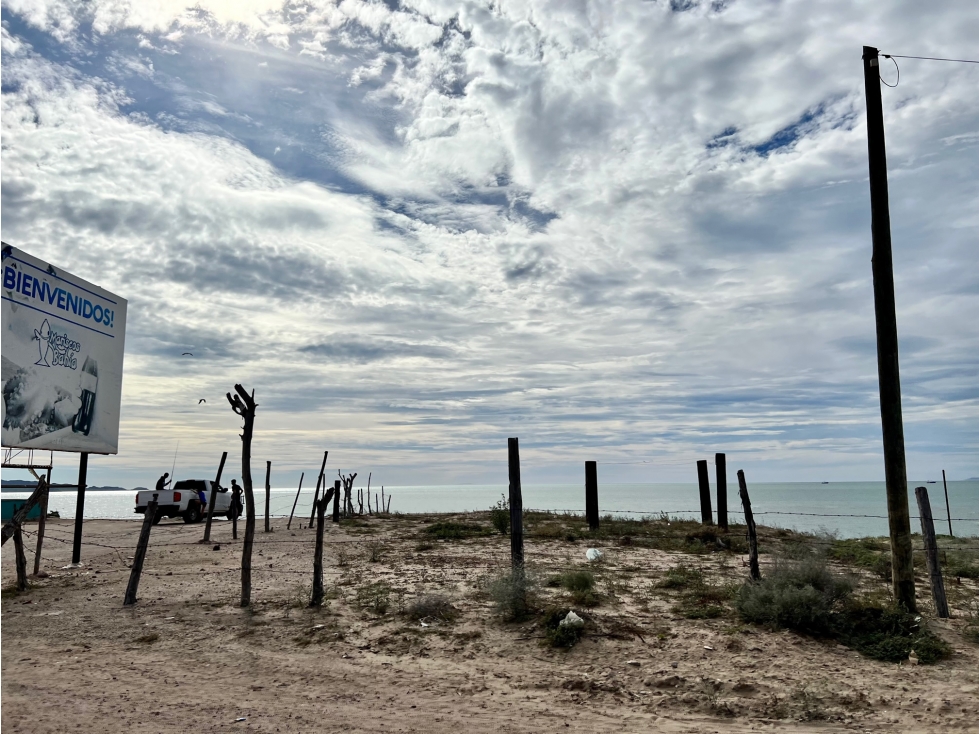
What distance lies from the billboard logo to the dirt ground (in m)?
4.73

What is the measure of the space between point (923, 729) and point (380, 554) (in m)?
13.2

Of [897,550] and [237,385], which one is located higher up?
[237,385]

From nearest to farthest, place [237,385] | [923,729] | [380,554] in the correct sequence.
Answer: [923,729] → [237,385] → [380,554]

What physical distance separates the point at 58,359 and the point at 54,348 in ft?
0.88

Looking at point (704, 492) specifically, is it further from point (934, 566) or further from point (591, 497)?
point (934, 566)

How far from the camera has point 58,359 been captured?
581 inches

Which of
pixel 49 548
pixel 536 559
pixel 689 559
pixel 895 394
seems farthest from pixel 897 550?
pixel 49 548

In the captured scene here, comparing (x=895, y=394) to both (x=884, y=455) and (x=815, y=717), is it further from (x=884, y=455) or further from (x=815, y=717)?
(x=815, y=717)

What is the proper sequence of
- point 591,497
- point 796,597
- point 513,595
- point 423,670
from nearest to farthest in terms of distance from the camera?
1. point 423,670
2. point 796,597
3. point 513,595
4. point 591,497

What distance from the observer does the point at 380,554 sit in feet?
57.1

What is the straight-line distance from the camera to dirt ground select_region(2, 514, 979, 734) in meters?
6.48

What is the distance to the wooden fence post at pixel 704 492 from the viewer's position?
27359mm

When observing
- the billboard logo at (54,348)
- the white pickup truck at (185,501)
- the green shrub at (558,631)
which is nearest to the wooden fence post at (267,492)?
the white pickup truck at (185,501)

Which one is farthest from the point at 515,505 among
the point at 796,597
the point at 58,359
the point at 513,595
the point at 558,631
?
the point at 58,359
